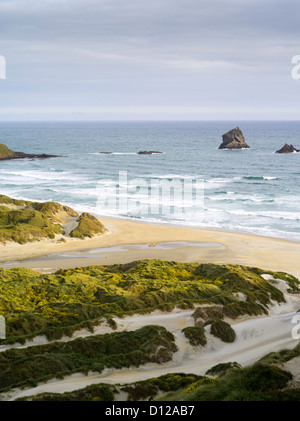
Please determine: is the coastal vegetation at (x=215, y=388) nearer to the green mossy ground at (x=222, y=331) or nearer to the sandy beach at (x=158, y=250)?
the green mossy ground at (x=222, y=331)

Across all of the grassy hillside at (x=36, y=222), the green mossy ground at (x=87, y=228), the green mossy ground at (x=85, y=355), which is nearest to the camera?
→ the green mossy ground at (x=85, y=355)

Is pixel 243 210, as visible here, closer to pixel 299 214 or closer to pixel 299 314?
pixel 299 214

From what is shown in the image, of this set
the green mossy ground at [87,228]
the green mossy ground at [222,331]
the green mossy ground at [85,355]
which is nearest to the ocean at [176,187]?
the green mossy ground at [87,228]

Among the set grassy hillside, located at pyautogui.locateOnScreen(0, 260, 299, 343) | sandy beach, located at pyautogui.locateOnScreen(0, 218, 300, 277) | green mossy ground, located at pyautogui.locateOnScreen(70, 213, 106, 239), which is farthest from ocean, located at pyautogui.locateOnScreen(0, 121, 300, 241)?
grassy hillside, located at pyautogui.locateOnScreen(0, 260, 299, 343)

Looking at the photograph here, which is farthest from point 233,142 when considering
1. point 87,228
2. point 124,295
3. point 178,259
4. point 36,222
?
point 124,295

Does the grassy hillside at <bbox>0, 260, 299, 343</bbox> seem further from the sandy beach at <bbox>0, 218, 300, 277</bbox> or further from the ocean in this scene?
the ocean

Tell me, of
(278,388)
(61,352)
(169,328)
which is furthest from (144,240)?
(278,388)
